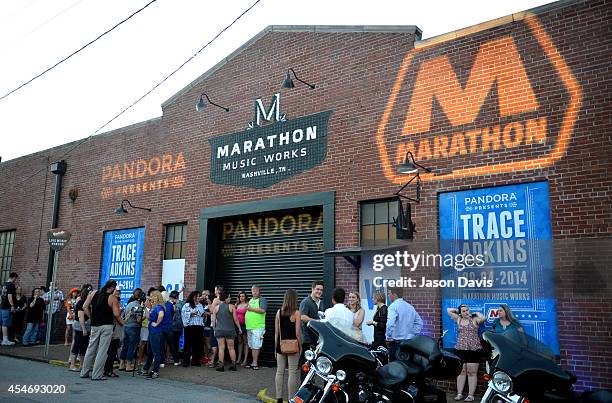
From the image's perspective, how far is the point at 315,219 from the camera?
42.8ft

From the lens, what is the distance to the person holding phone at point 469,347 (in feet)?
30.0

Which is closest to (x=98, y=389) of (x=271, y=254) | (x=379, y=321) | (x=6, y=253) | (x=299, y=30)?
(x=379, y=321)

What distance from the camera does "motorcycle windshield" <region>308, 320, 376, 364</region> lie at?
18.4 feet

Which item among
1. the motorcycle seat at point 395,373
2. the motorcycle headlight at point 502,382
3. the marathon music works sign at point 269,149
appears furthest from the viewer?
the marathon music works sign at point 269,149

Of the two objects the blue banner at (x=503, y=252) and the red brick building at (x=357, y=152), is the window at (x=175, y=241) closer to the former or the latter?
the red brick building at (x=357, y=152)

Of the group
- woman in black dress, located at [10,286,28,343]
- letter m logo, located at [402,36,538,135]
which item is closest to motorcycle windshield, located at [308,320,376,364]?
letter m logo, located at [402,36,538,135]

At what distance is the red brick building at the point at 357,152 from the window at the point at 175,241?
6.5 inches

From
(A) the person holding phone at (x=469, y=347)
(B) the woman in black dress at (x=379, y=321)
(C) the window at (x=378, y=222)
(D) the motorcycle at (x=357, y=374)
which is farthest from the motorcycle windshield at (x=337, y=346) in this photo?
(C) the window at (x=378, y=222)

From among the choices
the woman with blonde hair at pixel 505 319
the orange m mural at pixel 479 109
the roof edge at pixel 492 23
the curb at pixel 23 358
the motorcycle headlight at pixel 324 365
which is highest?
the roof edge at pixel 492 23

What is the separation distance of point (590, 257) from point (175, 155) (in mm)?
11454

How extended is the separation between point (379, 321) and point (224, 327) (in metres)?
3.81

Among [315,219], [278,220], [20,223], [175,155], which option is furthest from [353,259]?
[20,223]

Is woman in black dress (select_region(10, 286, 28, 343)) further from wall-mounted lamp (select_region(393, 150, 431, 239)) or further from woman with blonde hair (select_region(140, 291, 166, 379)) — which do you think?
wall-mounted lamp (select_region(393, 150, 431, 239))

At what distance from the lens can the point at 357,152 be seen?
12.0 m
